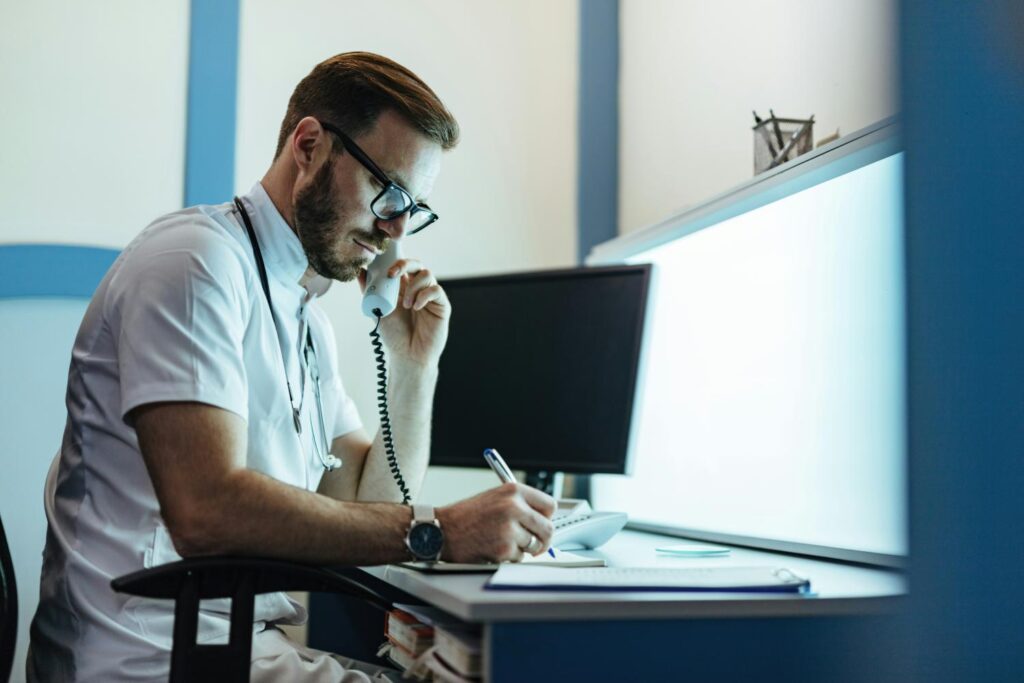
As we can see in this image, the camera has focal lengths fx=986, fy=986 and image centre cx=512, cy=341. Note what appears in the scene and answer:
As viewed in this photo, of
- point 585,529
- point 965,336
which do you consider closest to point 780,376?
point 585,529

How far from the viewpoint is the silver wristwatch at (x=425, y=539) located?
1190 millimetres

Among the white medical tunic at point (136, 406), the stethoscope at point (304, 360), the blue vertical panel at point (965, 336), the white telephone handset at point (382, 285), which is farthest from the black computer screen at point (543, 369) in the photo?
the blue vertical panel at point (965, 336)

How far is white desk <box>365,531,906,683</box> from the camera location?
3.14ft

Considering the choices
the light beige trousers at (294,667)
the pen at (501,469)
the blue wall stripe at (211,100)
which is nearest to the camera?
the light beige trousers at (294,667)

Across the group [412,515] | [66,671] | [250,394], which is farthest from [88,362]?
[412,515]

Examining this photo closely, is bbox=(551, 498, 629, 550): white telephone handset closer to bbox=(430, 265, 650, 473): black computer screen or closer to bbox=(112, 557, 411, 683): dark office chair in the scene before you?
bbox=(430, 265, 650, 473): black computer screen

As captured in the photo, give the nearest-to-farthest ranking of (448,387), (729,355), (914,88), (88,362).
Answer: (914,88) < (88,362) < (729,355) < (448,387)

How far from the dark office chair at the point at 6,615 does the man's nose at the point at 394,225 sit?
729 mm

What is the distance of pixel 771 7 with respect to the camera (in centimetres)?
213

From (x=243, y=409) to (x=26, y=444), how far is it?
3.74ft

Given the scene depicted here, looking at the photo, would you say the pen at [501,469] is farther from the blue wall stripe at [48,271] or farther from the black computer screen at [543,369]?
the blue wall stripe at [48,271]

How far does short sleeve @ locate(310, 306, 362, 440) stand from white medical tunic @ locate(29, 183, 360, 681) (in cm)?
37

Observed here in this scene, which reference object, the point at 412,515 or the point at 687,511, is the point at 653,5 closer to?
the point at 687,511

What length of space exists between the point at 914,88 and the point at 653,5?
2072mm
